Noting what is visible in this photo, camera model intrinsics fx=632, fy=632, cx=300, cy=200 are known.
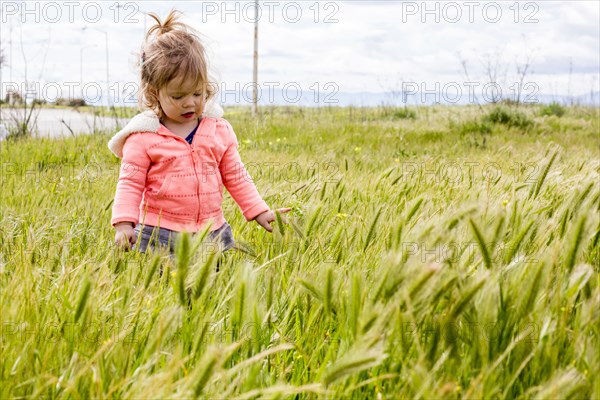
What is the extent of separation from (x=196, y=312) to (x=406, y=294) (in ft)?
1.94

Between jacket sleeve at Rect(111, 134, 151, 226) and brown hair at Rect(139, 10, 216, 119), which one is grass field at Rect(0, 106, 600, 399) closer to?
jacket sleeve at Rect(111, 134, 151, 226)

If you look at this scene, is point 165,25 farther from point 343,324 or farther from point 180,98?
point 343,324

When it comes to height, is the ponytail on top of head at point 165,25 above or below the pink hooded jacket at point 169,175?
above

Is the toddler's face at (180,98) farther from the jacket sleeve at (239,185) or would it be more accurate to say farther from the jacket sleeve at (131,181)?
the jacket sleeve at (239,185)

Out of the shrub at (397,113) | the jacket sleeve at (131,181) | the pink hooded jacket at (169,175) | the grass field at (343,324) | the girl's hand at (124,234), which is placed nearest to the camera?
the grass field at (343,324)

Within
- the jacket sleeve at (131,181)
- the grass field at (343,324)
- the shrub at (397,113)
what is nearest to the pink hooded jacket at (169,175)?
the jacket sleeve at (131,181)

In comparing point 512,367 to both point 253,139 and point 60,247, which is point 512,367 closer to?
point 60,247

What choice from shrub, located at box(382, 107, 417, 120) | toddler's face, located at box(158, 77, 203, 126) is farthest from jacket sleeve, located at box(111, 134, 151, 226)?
shrub, located at box(382, 107, 417, 120)

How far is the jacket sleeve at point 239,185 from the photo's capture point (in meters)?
2.99

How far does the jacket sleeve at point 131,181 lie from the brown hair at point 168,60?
0.21m

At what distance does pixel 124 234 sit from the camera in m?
2.58

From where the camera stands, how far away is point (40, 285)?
5.96 ft

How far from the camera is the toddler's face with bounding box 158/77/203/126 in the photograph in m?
2.74

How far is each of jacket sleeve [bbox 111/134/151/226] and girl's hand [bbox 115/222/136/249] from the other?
28 millimetres
